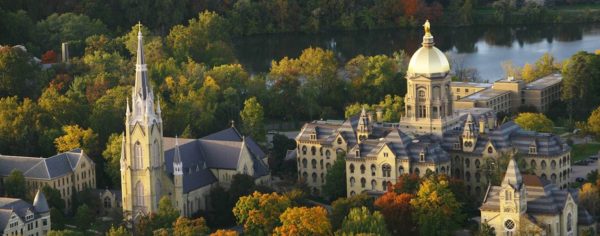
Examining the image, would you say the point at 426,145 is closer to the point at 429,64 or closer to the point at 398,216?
the point at 429,64

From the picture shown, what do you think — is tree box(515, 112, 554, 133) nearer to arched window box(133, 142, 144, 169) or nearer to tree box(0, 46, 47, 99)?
arched window box(133, 142, 144, 169)

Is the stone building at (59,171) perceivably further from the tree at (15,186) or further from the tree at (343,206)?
the tree at (343,206)

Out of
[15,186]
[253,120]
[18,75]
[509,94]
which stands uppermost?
[18,75]

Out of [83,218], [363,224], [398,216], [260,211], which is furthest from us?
[83,218]

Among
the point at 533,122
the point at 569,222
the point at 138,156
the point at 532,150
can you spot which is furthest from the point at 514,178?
the point at 533,122

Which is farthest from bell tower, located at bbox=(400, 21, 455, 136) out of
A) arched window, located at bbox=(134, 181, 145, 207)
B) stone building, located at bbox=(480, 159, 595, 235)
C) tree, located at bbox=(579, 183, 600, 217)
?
arched window, located at bbox=(134, 181, 145, 207)

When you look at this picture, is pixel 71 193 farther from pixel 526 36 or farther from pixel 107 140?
pixel 526 36
